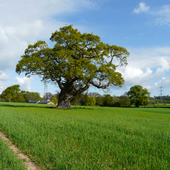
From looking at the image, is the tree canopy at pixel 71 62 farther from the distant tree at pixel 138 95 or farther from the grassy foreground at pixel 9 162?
the distant tree at pixel 138 95

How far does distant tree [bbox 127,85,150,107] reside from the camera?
8212 centimetres

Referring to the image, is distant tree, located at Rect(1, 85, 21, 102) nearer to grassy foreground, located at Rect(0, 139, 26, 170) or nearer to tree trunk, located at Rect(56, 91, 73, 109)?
tree trunk, located at Rect(56, 91, 73, 109)

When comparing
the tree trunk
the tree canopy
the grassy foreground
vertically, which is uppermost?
the tree canopy

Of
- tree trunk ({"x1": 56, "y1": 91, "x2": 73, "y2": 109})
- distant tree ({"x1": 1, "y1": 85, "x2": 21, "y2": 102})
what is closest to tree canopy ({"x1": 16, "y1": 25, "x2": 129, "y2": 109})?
tree trunk ({"x1": 56, "y1": 91, "x2": 73, "y2": 109})

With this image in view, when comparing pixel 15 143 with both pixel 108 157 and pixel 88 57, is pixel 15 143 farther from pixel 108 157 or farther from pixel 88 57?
pixel 88 57

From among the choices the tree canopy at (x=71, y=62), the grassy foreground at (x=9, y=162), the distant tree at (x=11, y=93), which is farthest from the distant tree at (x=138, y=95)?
the grassy foreground at (x=9, y=162)

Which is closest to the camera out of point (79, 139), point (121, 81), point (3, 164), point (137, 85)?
point (3, 164)

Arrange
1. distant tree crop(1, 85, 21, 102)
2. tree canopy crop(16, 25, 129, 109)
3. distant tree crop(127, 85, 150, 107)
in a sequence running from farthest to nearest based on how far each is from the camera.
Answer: distant tree crop(1, 85, 21, 102)
distant tree crop(127, 85, 150, 107)
tree canopy crop(16, 25, 129, 109)

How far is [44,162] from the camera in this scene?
15.9 ft

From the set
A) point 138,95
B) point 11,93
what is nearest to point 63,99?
point 138,95

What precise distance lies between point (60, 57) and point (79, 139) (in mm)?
21013

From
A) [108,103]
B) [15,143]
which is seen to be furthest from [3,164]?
[108,103]

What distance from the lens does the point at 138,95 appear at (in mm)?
83750

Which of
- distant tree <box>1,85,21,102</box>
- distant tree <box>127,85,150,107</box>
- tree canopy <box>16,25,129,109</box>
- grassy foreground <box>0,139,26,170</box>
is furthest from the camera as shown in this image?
distant tree <box>1,85,21,102</box>
